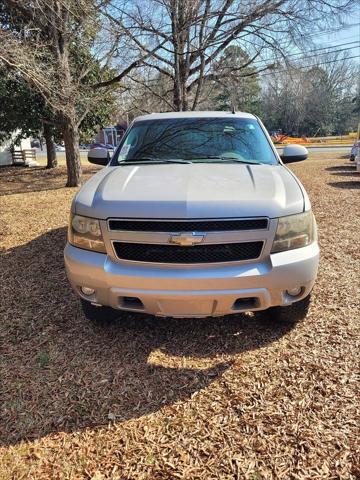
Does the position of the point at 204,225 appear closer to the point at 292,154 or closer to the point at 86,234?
the point at 86,234

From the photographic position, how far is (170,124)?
158 inches

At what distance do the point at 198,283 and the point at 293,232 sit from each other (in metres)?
0.72

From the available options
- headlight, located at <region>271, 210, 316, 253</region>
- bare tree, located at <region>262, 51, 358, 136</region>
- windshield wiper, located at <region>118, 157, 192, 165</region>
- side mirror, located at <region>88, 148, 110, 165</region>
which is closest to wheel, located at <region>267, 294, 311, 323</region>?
headlight, located at <region>271, 210, 316, 253</region>

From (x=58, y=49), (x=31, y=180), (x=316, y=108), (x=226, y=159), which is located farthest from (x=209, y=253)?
(x=316, y=108)

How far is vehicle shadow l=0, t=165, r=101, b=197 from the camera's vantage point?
11.4 m

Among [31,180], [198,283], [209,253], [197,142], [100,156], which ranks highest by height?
[197,142]

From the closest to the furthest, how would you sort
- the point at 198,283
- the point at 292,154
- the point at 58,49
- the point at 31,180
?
1. the point at 198,283
2. the point at 292,154
3. the point at 58,49
4. the point at 31,180

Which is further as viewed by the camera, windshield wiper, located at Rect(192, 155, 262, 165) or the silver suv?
windshield wiper, located at Rect(192, 155, 262, 165)

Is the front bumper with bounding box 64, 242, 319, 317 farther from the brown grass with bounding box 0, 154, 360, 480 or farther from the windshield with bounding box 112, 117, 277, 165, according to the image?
the windshield with bounding box 112, 117, 277, 165

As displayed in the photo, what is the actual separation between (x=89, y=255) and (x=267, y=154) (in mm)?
1973

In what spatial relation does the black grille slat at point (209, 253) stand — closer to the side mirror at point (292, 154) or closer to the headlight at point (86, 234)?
the headlight at point (86, 234)

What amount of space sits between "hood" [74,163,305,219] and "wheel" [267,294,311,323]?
0.75 meters

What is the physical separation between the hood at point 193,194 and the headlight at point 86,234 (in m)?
0.06

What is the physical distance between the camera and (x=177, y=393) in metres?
2.44
